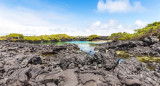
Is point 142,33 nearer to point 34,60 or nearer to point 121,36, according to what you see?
point 121,36

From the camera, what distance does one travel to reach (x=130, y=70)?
9648 millimetres

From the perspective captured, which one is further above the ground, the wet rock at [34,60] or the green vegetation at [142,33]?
the green vegetation at [142,33]

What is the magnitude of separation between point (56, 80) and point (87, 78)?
6.29 ft

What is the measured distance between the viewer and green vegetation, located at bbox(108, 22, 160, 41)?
33.6 m

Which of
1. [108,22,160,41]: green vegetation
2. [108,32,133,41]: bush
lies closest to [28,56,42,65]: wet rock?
[108,22,160,41]: green vegetation

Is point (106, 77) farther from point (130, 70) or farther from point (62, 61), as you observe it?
point (62, 61)

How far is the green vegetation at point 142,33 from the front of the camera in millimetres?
33591

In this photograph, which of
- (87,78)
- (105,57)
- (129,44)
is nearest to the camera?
(87,78)

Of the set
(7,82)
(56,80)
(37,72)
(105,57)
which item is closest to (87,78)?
(56,80)

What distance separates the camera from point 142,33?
36.8 m

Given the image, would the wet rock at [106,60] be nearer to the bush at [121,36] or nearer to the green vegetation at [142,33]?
the green vegetation at [142,33]

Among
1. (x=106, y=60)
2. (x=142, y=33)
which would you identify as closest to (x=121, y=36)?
(x=142, y=33)

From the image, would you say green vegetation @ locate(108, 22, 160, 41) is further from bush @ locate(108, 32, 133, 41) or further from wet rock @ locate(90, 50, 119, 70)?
wet rock @ locate(90, 50, 119, 70)

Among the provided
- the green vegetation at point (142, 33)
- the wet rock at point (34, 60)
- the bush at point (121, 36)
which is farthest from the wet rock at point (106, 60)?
the bush at point (121, 36)
